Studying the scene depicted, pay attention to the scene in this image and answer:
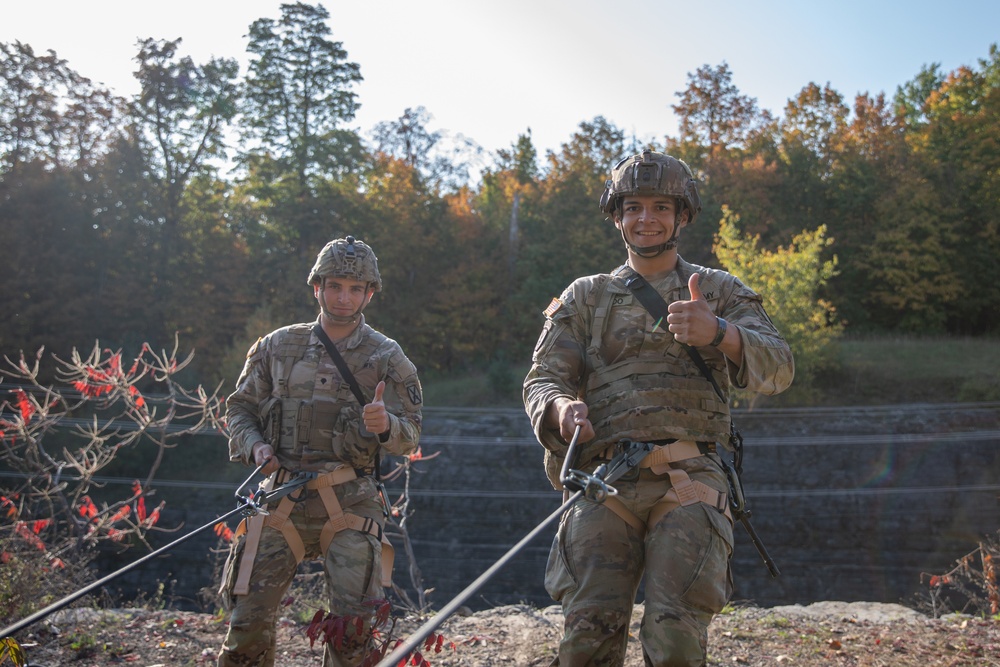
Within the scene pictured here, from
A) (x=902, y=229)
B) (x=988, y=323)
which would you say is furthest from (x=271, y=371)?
(x=988, y=323)

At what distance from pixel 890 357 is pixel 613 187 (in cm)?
2994

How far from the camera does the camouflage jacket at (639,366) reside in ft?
12.7

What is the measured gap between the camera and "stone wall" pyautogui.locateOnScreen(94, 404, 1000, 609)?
71.4ft

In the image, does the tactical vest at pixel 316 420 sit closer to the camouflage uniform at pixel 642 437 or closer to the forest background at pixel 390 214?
the camouflage uniform at pixel 642 437

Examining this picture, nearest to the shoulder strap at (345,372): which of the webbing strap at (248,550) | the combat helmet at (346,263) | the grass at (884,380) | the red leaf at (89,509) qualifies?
the combat helmet at (346,263)

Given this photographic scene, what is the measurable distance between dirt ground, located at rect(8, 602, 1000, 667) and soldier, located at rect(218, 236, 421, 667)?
6.71 ft

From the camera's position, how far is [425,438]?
27016 mm

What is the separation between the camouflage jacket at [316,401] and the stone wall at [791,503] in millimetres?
16178

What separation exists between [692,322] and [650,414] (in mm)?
504

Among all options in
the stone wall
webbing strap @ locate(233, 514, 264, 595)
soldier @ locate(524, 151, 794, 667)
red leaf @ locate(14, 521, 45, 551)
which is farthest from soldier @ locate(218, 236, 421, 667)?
the stone wall

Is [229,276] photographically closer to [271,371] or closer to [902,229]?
[902,229]

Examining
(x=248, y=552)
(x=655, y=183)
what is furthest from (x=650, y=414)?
(x=248, y=552)

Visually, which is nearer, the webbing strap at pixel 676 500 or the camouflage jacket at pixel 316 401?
the webbing strap at pixel 676 500

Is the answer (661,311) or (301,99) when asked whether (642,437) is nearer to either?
(661,311)
